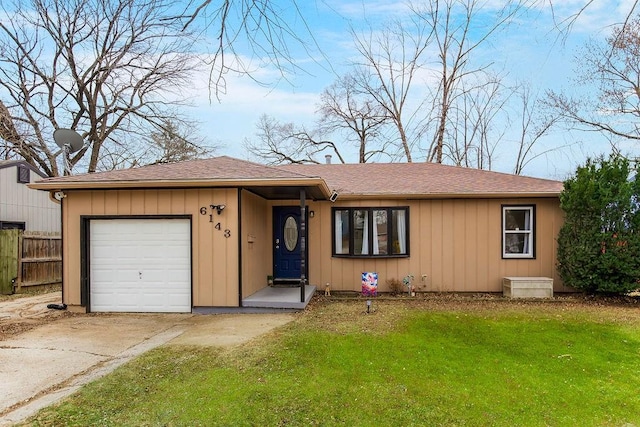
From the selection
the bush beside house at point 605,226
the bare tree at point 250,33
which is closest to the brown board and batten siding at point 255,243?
the bare tree at point 250,33

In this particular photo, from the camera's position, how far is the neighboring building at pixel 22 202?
1164 centimetres

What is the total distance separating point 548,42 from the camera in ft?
8.36

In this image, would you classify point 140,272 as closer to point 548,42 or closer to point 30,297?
point 30,297

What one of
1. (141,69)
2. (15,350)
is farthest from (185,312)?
(141,69)

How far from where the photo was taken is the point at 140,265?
755 cm

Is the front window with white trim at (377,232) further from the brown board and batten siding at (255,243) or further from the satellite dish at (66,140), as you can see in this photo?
the satellite dish at (66,140)

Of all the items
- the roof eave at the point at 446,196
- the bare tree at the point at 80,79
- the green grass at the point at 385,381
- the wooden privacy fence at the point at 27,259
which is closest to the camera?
the green grass at the point at 385,381

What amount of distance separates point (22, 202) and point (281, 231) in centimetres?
857

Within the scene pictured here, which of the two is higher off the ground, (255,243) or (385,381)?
(255,243)

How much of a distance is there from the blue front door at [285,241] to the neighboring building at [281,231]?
24 mm

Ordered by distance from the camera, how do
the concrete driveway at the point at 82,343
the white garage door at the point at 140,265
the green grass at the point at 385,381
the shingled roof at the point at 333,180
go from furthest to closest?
1. the white garage door at the point at 140,265
2. the shingled roof at the point at 333,180
3. the concrete driveway at the point at 82,343
4. the green grass at the point at 385,381

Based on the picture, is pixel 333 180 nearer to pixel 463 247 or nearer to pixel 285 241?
pixel 285 241

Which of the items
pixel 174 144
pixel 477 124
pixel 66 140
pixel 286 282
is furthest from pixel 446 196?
pixel 477 124

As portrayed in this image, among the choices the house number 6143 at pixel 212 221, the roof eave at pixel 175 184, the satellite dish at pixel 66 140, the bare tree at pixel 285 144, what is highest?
the bare tree at pixel 285 144
